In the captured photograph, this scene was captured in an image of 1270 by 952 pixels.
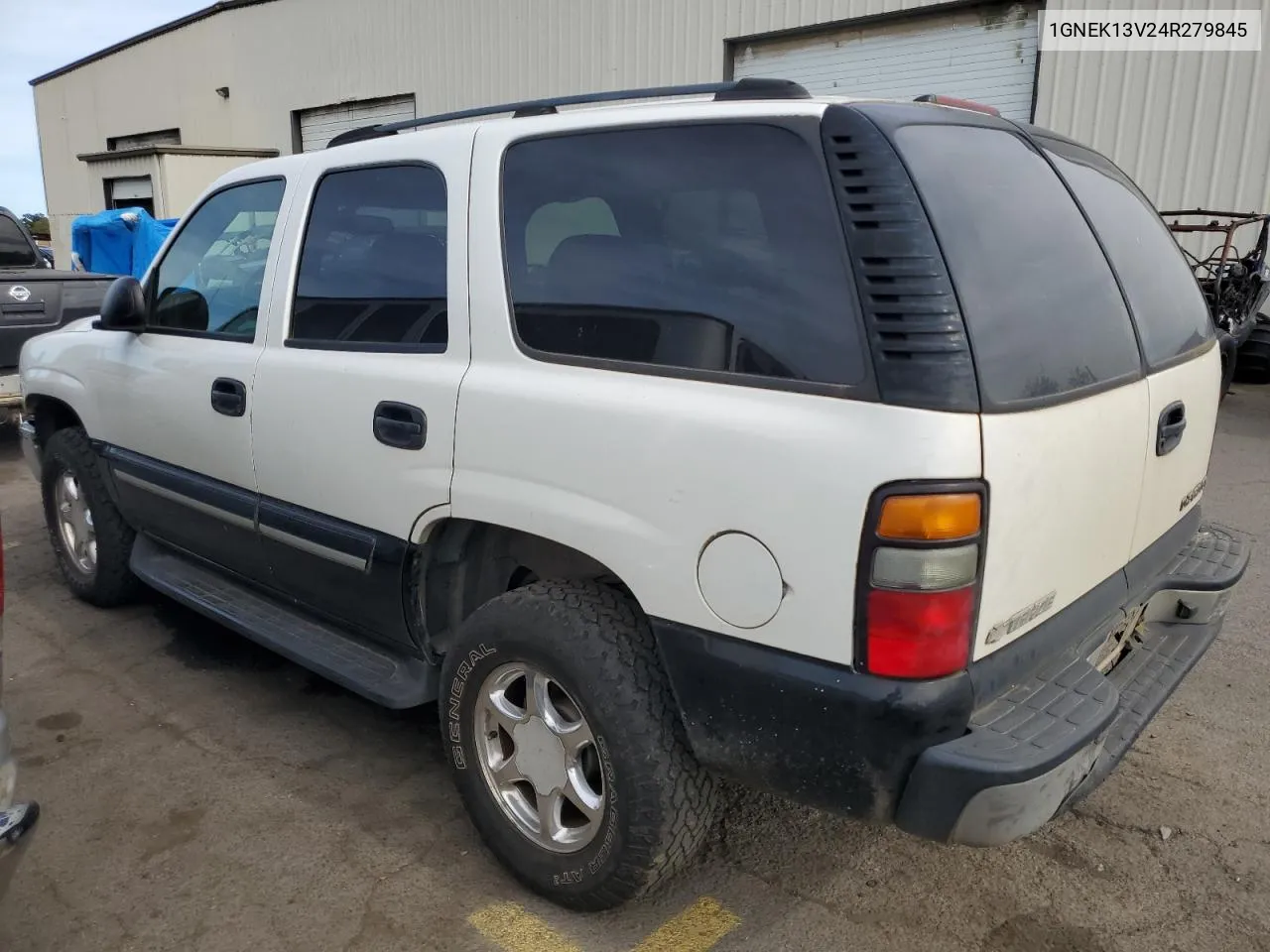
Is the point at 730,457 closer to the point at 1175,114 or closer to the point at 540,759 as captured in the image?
the point at 540,759

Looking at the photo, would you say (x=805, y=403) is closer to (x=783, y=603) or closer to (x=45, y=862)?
(x=783, y=603)

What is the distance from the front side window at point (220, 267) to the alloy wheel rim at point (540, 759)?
1598 millimetres

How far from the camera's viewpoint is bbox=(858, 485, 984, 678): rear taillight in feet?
5.96

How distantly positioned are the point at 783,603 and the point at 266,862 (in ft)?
5.60

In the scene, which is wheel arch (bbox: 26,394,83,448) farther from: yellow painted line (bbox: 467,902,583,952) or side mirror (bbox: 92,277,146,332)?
yellow painted line (bbox: 467,902,583,952)

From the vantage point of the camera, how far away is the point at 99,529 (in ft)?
13.9

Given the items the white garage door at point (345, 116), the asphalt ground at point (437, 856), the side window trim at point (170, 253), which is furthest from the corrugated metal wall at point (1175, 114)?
the white garage door at point (345, 116)

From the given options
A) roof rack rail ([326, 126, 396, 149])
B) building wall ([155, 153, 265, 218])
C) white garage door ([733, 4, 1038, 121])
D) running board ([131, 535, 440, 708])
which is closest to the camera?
running board ([131, 535, 440, 708])

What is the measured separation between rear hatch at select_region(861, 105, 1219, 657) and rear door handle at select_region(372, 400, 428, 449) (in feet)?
4.54

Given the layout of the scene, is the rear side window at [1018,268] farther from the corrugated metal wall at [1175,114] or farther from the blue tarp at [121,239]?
the blue tarp at [121,239]

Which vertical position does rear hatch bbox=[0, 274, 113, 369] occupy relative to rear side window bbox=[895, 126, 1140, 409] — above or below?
below

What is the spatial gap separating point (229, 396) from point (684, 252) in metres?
1.88

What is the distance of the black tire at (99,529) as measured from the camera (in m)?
4.22

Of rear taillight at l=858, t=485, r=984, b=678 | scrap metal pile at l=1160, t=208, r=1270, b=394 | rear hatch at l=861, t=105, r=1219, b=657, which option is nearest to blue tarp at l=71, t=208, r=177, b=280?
scrap metal pile at l=1160, t=208, r=1270, b=394
